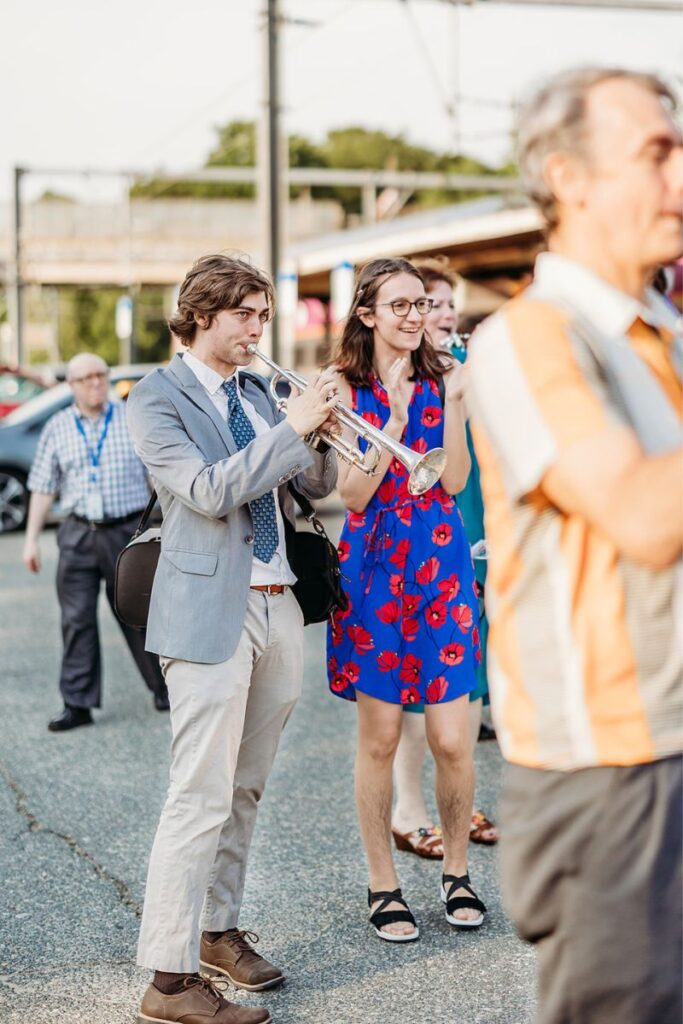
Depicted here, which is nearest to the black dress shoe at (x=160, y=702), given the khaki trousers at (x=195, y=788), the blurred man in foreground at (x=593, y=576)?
the khaki trousers at (x=195, y=788)

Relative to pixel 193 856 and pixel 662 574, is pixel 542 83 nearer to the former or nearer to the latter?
pixel 662 574

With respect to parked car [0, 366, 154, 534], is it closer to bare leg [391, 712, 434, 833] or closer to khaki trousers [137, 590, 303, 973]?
bare leg [391, 712, 434, 833]

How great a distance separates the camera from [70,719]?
687 centimetres

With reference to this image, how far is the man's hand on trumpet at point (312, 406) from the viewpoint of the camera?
3.41 metres

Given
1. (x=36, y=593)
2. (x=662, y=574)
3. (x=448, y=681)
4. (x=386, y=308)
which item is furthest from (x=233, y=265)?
(x=36, y=593)

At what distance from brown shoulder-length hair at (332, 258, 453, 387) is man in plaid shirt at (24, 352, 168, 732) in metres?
3.05

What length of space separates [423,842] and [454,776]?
76 centimetres

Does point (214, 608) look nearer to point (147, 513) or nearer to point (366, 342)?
point (147, 513)

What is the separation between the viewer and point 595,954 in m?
1.92

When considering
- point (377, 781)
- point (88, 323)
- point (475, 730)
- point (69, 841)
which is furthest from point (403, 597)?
point (88, 323)

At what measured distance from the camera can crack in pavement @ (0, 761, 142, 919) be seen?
4.42 metres

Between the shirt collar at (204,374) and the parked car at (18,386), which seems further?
the parked car at (18,386)

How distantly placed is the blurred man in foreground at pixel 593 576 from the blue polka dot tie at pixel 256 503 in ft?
5.59

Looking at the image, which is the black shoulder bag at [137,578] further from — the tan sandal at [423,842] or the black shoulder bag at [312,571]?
the tan sandal at [423,842]
